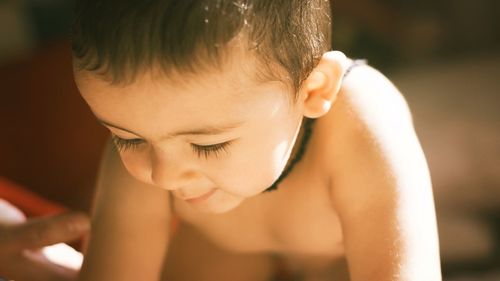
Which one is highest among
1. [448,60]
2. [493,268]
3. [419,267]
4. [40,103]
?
[448,60]

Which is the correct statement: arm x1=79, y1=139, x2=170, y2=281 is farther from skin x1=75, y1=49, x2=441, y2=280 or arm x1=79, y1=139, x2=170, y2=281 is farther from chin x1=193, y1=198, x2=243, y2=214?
chin x1=193, y1=198, x2=243, y2=214

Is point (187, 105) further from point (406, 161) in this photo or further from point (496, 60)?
point (496, 60)

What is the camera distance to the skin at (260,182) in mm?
500

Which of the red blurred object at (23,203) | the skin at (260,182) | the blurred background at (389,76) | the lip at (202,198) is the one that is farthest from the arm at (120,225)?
the blurred background at (389,76)

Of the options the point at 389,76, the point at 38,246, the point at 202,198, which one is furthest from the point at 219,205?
the point at 389,76

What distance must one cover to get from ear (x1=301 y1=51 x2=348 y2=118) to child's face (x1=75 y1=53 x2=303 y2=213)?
13 millimetres

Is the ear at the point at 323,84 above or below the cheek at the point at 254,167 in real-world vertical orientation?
above

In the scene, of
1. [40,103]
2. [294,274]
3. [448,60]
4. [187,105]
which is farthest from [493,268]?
[40,103]

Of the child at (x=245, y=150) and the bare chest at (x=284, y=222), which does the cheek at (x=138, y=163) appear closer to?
the child at (x=245, y=150)

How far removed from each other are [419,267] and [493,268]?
0.47 meters

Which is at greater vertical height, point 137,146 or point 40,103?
point 40,103

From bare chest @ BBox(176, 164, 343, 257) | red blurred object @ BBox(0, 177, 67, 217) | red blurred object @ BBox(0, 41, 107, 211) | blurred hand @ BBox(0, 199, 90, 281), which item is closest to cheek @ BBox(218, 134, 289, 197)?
bare chest @ BBox(176, 164, 343, 257)

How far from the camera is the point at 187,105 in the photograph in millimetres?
489

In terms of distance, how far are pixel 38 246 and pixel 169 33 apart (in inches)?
18.4
